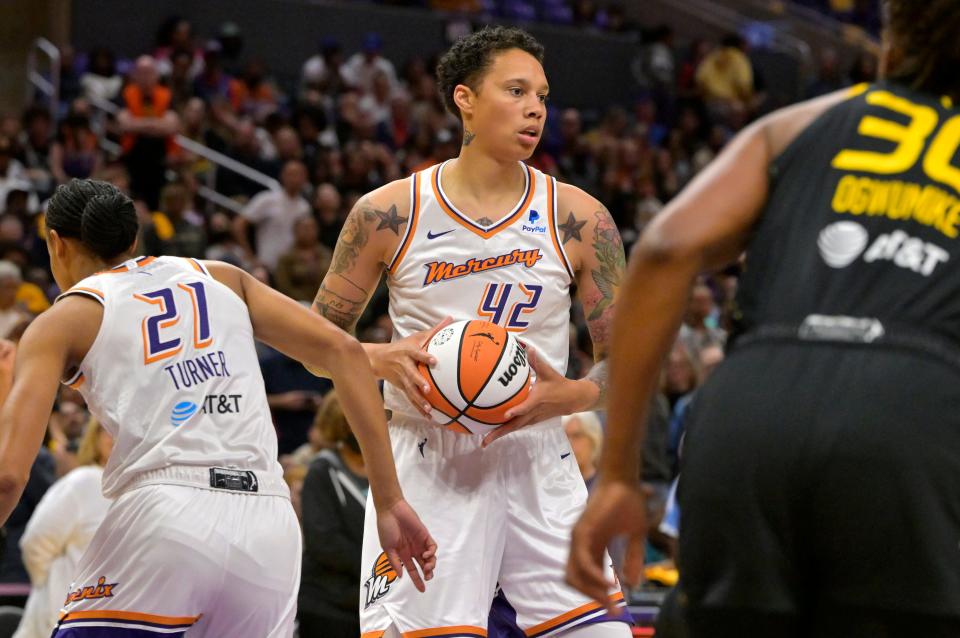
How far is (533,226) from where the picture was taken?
196 inches

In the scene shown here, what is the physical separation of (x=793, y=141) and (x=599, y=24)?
1998 centimetres

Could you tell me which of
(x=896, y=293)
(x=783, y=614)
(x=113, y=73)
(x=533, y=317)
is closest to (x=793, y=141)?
(x=896, y=293)

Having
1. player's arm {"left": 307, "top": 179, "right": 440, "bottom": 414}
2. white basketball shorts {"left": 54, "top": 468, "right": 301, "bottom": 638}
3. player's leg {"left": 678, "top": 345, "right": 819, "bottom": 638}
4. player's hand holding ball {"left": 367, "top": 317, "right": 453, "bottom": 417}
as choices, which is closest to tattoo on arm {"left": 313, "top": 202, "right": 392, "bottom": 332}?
player's arm {"left": 307, "top": 179, "right": 440, "bottom": 414}

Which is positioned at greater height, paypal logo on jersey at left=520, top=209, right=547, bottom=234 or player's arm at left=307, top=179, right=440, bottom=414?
paypal logo on jersey at left=520, top=209, right=547, bottom=234

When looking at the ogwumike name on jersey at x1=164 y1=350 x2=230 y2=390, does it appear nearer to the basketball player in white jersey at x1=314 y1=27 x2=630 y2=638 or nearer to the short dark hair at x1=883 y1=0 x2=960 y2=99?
the basketball player in white jersey at x1=314 y1=27 x2=630 y2=638

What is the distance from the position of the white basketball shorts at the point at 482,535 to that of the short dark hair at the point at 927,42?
7.63 feet

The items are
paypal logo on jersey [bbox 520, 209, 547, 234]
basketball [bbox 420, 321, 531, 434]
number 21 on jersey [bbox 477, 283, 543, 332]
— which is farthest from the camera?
paypal logo on jersey [bbox 520, 209, 547, 234]

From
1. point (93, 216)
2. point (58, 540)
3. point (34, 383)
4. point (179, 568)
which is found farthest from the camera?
point (58, 540)

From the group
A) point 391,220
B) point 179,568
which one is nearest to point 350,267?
point 391,220

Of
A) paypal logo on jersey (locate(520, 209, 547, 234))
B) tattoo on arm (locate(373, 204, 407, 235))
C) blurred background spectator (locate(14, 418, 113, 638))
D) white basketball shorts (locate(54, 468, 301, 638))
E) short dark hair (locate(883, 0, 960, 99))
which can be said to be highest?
short dark hair (locate(883, 0, 960, 99))

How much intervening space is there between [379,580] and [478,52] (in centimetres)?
196

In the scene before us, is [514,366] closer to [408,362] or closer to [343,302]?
[408,362]

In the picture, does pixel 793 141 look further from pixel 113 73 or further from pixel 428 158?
pixel 113 73

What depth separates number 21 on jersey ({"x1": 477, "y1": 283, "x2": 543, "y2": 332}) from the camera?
4.84 meters
